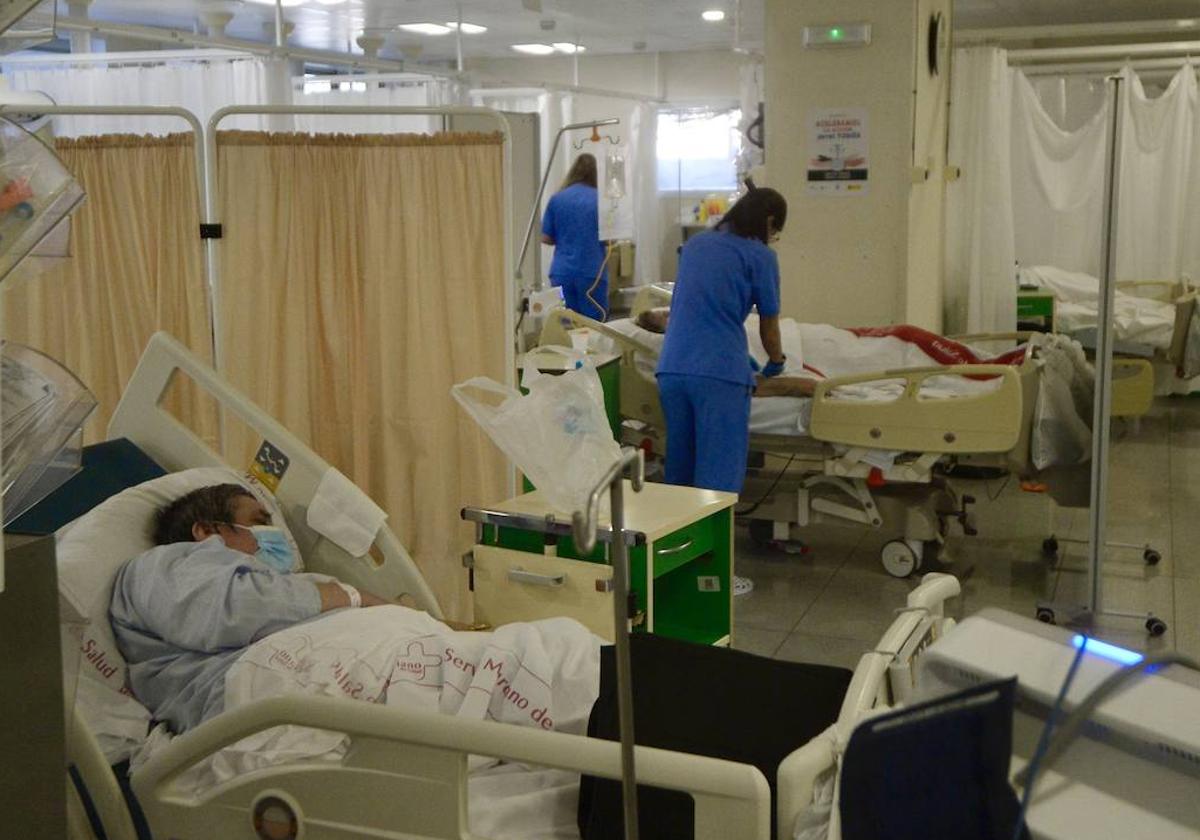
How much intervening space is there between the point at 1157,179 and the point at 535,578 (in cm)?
666

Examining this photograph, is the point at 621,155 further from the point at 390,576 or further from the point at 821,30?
the point at 390,576

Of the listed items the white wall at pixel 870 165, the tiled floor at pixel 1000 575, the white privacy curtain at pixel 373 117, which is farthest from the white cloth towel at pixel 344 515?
the white privacy curtain at pixel 373 117

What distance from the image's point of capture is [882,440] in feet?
14.8

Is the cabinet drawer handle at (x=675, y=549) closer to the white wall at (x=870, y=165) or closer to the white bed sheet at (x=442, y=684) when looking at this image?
the white bed sheet at (x=442, y=684)

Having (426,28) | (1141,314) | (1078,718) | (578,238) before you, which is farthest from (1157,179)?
(1078,718)

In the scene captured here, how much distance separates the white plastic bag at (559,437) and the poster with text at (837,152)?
3.31m

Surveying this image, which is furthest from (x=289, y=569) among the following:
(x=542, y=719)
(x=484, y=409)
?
(x=542, y=719)

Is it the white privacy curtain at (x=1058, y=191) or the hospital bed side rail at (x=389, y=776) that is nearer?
the hospital bed side rail at (x=389, y=776)

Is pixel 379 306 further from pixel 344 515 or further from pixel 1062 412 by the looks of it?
pixel 1062 412

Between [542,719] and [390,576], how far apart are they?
0.79 m

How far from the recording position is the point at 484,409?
115 inches

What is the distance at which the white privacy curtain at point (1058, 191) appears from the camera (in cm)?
809

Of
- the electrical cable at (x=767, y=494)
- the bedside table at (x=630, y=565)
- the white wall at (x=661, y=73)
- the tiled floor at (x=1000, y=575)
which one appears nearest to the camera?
the bedside table at (x=630, y=565)

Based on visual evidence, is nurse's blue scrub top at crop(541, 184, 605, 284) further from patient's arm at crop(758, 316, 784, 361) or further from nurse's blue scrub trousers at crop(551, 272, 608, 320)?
patient's arm at crop(758, 316, 784, 361)
